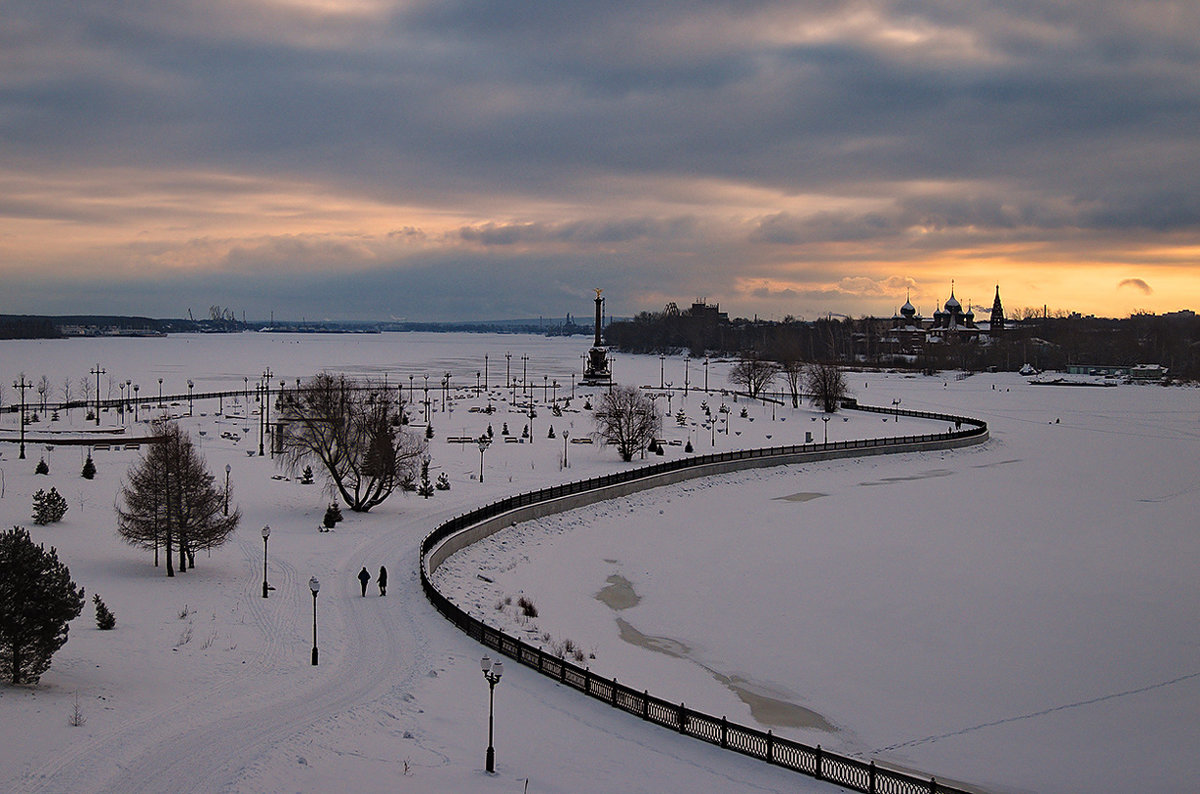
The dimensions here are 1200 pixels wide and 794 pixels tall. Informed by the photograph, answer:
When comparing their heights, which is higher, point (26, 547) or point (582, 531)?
point (26, 547)

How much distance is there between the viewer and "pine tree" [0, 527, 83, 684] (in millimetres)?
18125

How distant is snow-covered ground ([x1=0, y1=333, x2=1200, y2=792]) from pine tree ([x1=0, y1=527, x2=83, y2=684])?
0.54 meters

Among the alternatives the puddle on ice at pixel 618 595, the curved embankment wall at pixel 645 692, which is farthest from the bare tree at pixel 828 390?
the puddle on ice at pixel 618 595

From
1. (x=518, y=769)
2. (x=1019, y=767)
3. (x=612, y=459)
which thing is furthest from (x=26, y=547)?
(x=612, y=459)

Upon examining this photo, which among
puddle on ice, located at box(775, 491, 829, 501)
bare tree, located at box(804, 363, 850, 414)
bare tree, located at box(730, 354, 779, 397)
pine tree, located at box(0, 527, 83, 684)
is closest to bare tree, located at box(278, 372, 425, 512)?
puddle on ice, located at box(775, 491, 829, 501)

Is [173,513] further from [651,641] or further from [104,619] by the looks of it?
[651,641]

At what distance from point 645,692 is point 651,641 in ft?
20.8

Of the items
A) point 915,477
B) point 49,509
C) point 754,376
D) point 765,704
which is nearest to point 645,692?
point 765,704

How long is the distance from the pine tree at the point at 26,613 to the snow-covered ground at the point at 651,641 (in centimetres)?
54

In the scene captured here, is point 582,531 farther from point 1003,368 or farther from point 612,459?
point 1003,368

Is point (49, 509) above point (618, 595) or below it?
above

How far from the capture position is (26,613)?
1822 cm

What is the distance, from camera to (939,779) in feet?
59.5

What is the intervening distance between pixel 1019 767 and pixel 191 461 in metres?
25.4
